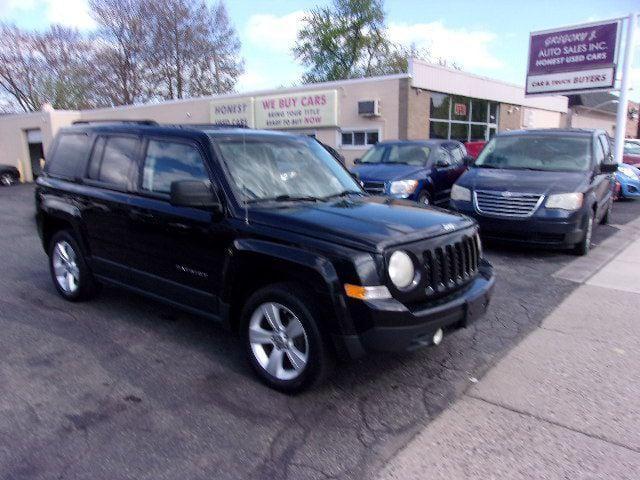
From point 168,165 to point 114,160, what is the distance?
0.83 meters

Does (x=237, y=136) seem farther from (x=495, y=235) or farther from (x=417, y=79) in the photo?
(x=417, y=79)

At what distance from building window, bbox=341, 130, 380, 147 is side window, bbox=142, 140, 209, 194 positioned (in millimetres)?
14243

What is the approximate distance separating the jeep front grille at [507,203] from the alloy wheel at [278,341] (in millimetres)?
4762

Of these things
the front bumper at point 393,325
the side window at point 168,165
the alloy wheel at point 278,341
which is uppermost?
the side window at point 168,165

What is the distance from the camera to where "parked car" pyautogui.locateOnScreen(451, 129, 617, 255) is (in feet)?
22.9

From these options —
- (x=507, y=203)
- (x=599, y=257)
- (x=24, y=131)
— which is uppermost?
(x=24, y=131)

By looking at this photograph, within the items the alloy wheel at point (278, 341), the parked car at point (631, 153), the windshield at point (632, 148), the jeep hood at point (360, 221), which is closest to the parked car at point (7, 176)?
the jeep hood at point (360, 221)

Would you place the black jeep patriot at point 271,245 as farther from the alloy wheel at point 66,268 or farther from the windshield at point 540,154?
the windshield at point 540,154

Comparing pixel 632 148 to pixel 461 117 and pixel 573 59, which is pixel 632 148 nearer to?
pixel 573 59

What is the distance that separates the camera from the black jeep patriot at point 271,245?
10.2 ft

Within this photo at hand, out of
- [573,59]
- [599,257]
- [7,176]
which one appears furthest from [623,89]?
[7,176]

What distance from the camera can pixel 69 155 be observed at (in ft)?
17.4

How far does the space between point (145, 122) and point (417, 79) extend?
13.7m

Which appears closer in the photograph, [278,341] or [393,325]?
[393,325]
